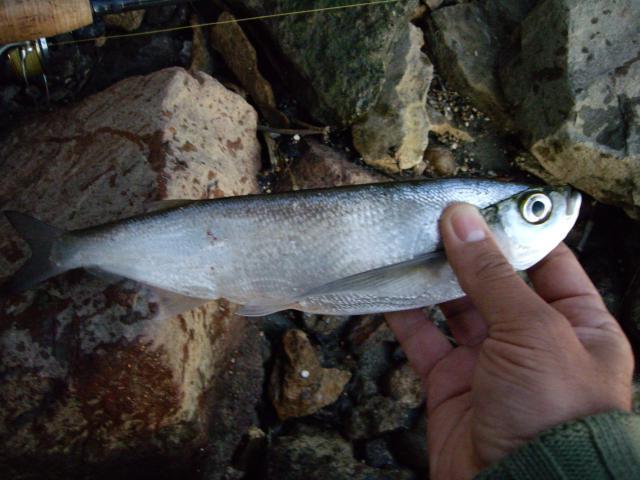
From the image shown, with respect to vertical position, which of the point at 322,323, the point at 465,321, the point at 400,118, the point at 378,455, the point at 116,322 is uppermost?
the point at 400,118

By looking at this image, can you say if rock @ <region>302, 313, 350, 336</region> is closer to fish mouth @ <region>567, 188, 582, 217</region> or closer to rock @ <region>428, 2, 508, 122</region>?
fish mouth @ <region>567, 188, 582, 217</region>

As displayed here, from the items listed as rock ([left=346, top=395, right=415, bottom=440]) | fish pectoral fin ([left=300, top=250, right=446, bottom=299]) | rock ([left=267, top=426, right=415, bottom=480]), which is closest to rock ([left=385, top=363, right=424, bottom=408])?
rock ([left=346, top=395, right=415, bottom=440])

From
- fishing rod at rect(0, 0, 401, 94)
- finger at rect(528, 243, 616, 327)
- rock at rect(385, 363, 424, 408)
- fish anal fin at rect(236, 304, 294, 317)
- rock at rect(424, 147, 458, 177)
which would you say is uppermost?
fishing rod at rect(0, 0, 401, 94)

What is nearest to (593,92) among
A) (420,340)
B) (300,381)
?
(420,340)

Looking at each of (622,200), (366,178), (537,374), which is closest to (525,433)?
(537,374)

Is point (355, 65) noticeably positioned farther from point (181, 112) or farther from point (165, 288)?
point (165, 288)

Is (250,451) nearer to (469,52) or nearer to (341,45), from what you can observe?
(341,45)
